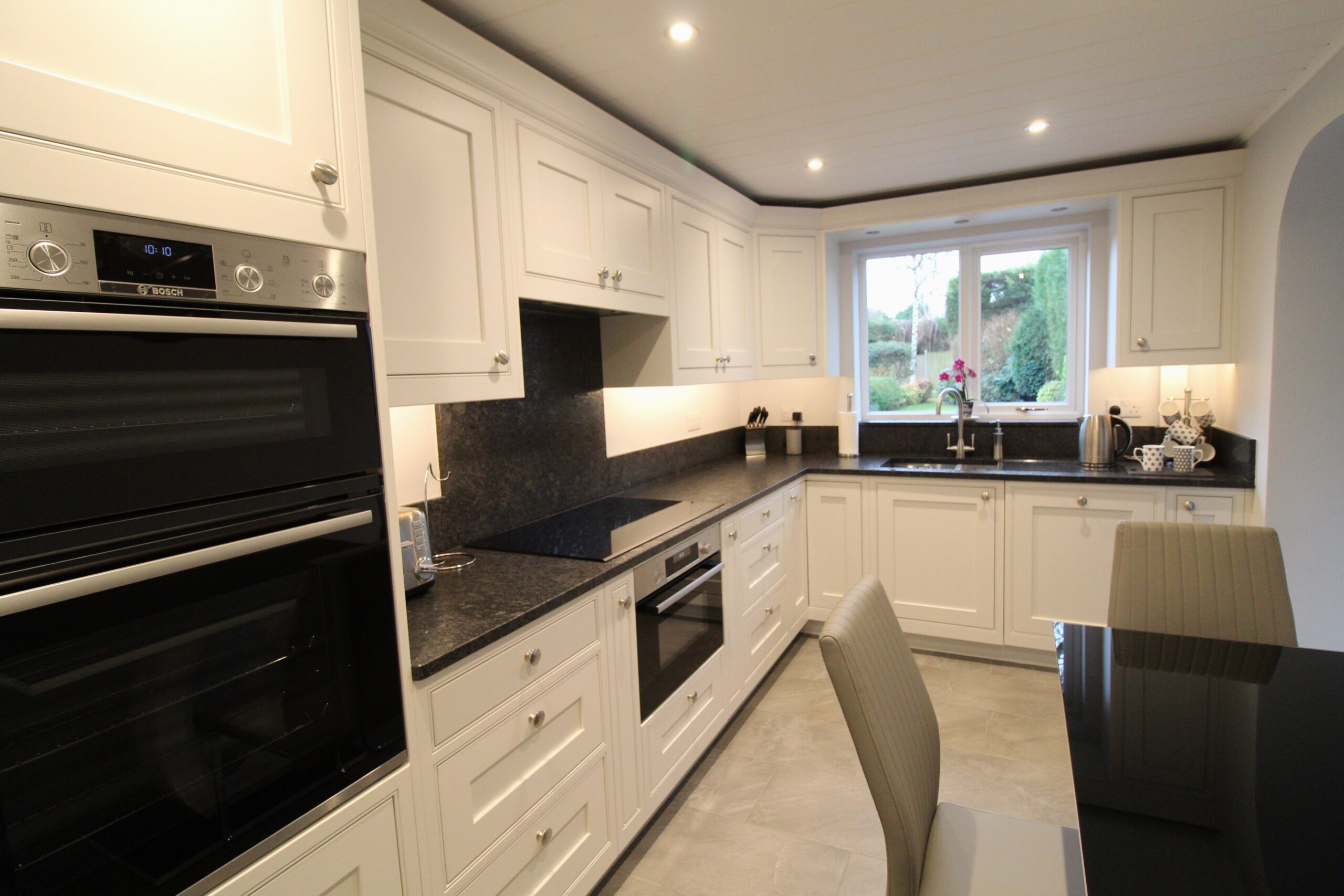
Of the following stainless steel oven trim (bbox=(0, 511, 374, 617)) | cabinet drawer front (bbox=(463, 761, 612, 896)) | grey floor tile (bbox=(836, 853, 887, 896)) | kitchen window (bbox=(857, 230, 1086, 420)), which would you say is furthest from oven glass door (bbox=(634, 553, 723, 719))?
kitchen window (bbox=(857, 230, 1086, 420))

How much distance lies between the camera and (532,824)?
153 centimetres

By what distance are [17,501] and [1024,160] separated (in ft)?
11.6

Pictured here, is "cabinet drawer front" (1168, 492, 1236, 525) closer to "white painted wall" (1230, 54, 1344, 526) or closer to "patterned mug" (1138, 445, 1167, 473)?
"white painted wall" (1230, 54, 1344, 526)

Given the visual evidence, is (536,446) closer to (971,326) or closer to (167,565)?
(167,565)

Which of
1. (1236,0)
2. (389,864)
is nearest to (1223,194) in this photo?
(1236,0)

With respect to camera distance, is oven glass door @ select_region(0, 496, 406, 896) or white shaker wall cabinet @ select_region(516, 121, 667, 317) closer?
oven glass door @ select_region(0, 496, 406, 896)

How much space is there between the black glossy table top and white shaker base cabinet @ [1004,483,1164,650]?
1.48 metres

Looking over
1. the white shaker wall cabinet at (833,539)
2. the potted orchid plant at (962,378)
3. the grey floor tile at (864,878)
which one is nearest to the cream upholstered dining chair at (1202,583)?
the grey floor tile at (864,878)

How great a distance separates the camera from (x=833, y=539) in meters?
3.45

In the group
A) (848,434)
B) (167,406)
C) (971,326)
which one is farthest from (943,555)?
(167,406)

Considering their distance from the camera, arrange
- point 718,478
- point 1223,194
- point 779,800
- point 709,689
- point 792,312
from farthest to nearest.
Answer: point 792,312 → point 718,478 → point 1223,194 → point 709,689 → point 779,800

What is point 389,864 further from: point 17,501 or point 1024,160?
→ point 1024,160

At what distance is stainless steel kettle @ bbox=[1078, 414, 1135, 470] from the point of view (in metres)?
3.15

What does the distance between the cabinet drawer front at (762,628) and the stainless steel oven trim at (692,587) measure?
40 cm
